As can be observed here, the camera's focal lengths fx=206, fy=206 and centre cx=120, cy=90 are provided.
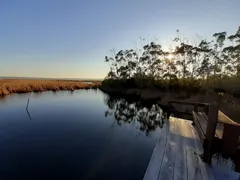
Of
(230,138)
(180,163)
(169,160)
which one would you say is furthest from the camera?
(169,160)

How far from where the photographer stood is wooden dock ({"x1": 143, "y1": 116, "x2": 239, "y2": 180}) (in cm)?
343

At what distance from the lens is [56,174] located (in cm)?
601

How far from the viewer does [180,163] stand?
3.88 m

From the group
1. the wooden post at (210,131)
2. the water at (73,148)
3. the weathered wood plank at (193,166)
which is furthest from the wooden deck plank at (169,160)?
the water at (73,148)

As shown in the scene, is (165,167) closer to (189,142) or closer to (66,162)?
(189,142)

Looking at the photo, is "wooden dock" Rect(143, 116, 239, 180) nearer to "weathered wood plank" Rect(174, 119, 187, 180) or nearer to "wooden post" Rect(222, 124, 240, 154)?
"weathered wood plank" Rect(174, 119, 187, 180)

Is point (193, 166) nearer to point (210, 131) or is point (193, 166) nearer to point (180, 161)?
point (180, 161)

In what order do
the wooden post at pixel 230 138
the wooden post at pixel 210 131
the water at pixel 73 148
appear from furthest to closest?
the water at pixel 73 148 < the wooden post at pixel 210 131 < the wooden post at pixel 230 138

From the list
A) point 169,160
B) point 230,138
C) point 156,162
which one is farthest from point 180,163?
point 230,138

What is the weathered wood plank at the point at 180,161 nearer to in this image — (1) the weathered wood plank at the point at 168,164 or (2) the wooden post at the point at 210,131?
(1) the weathered wood plank at the point at 168,164

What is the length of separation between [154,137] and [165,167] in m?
6.64

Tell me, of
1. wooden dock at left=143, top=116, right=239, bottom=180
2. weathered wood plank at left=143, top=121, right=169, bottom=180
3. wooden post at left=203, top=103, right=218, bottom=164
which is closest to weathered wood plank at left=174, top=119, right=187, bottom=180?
wooden dock at left=143, top=116, right=239, bottom=180

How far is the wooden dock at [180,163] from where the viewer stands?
135 inches

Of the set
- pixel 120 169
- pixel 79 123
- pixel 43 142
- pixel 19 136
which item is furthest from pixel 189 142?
pixel 79 123
